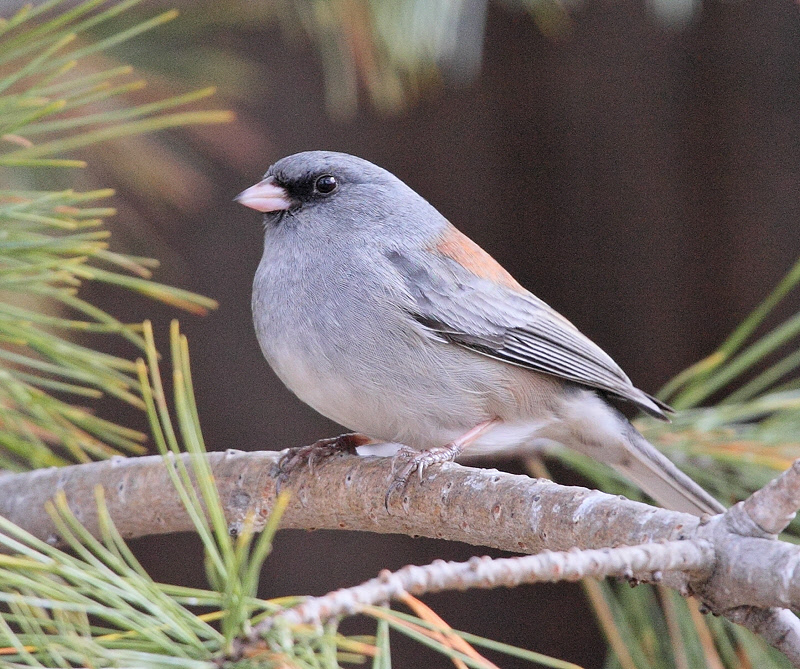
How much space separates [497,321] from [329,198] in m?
0.37

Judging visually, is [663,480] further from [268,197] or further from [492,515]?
[268,197]

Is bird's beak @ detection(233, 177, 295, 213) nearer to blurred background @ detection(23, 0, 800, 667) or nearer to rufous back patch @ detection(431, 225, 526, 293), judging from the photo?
rufous back patch @ detection(431, 225, 526, 293)

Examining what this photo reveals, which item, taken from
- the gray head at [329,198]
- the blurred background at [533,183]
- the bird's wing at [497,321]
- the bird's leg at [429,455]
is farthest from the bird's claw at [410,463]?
the blurred background at [533,183]

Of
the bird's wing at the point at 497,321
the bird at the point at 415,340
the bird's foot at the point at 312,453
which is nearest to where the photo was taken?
the bird's foot at the point at 312,453

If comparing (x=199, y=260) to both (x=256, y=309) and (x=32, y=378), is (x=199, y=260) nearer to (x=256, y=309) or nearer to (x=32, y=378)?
(x=256, y=309)

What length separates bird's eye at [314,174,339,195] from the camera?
5.02ft

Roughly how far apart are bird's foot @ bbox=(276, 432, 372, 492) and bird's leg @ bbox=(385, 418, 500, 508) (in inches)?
5.0

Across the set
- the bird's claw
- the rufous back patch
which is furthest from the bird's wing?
the bird's claw

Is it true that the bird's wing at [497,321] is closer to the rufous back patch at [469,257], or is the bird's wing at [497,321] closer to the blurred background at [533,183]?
the rufous back patch at [469,257]

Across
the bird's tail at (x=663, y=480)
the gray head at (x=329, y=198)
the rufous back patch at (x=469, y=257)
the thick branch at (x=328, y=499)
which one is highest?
the gray head at (x=329, y=198)

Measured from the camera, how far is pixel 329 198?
5.00ft

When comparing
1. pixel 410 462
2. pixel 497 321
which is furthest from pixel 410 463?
pixel 497 321

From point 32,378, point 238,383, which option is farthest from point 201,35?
point 32,378

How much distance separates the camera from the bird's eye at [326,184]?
1.53 metres
